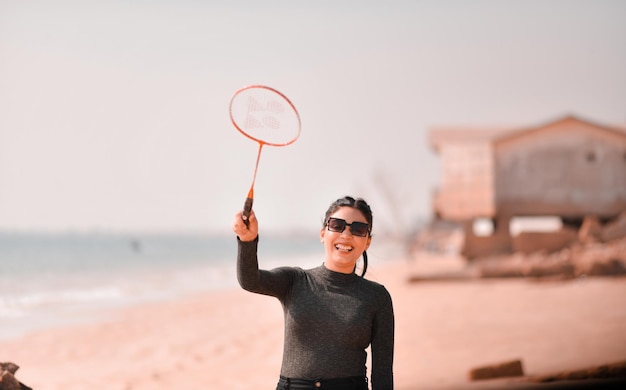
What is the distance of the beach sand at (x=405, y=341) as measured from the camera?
841cm

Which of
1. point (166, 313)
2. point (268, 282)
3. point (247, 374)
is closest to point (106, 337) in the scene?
point (166, 313)

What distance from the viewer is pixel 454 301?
1493 cm

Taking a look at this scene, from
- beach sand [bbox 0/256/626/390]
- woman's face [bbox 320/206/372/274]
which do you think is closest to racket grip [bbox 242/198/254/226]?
woman's face [bbox 320/206/372/274]

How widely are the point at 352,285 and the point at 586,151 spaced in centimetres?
2219

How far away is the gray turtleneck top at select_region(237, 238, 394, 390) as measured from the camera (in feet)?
9.77

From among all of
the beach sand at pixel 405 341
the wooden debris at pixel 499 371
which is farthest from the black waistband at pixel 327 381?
the wooden debris at pixel 499 371

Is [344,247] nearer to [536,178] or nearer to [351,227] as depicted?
[351,227]

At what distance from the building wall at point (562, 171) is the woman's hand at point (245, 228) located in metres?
20.7

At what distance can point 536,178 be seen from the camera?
900 inches

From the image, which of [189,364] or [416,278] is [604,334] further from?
[416,278]

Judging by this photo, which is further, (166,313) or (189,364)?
(166,313)

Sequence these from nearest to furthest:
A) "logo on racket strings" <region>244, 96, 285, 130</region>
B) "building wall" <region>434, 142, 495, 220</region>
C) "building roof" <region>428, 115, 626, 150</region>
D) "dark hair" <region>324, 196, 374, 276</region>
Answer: "dark hair" <region>324, 196, 374, 276</region> < "logo on racket strings" <region>244, 96, 285, 130</region> < "building wall" <region>434, 142, 495, 220</region> < "building roof" <region>428, 115, 626, 150</region>

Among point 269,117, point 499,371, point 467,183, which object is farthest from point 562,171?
point 269,117

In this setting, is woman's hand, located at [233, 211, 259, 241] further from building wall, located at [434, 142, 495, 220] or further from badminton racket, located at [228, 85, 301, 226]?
building wall, located at [434, 142, 495, 220]
